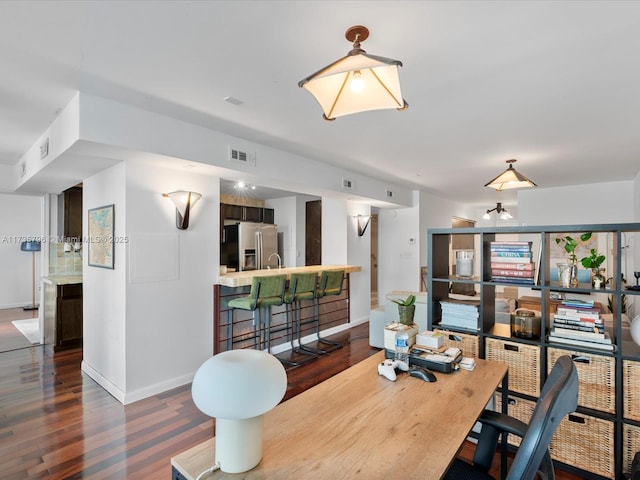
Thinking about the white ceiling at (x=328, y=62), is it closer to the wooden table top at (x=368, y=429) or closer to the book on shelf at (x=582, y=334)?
the book on shelf at (x=582, y=334)

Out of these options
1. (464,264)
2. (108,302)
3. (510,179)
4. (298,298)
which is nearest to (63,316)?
(108,302)

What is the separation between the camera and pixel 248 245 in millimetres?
6234

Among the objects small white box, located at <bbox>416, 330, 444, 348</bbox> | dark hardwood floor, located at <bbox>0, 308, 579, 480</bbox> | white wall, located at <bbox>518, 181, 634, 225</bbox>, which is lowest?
dark hardwood floor, located at <bbox>0, 308, 579, 480</bbox>

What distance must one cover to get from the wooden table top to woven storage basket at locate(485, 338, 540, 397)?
588 millimetres

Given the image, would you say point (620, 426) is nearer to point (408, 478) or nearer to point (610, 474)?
point (610, 474)

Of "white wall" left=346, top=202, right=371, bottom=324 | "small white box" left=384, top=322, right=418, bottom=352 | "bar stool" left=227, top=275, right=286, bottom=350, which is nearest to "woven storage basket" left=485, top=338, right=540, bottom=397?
"small white box" left=384, top=322, right=418, bottom=352

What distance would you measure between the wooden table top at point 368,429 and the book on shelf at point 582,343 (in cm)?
65

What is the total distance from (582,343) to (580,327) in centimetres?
9

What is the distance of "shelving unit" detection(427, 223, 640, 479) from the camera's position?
6.23 ft

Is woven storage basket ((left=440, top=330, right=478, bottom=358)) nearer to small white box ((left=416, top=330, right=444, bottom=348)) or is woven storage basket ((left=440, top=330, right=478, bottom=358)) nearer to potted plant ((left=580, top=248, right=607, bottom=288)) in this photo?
small white box ((left=416, top=330, right=444, bottom=348))

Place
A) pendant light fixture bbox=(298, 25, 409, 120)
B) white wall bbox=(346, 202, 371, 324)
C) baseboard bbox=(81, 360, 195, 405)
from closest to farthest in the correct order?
pendant light fixture bbox=(298, 25, 409, 120), baseboard bbox=(81, 360, 195, 405), white wall bbox=(346, 202, 371, 324)

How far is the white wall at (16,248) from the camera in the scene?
23.5 feet

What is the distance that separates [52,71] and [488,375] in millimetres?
3068

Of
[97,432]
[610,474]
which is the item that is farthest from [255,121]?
[610,474]
